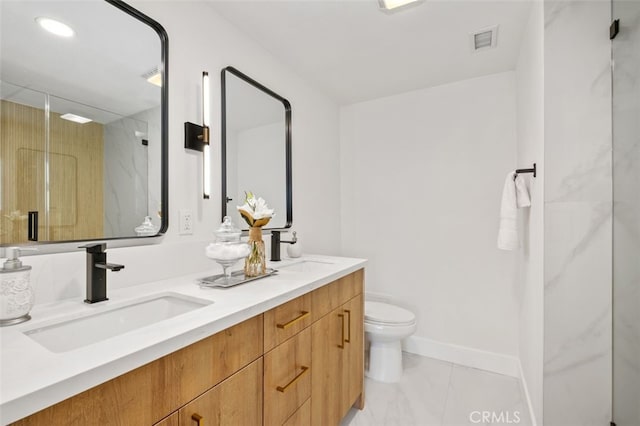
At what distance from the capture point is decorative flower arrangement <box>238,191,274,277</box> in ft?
4.37

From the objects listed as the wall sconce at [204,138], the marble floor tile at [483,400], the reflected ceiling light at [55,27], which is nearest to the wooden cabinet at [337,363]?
the marble floor tile at [483,400]

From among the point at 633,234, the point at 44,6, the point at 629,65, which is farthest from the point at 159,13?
the point at 633,234

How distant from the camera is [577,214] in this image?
1.33 m

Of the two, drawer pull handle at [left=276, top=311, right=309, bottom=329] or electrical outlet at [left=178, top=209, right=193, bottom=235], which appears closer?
drawer pull handle at [left=276, top=311, right=309, bottom=329]

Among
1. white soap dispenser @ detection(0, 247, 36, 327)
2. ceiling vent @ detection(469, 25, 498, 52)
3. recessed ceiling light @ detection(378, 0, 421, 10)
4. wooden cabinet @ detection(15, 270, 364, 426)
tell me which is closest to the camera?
wooden cabinet @ detection(15, 270, 364, 426)

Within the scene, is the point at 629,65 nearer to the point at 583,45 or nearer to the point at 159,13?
the point at 583,45

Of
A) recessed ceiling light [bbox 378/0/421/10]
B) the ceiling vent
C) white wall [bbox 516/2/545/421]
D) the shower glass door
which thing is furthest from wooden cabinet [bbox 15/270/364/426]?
the ceiling vent

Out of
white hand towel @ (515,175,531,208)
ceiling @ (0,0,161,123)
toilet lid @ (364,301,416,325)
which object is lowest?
toilet lid @ (364,301,416,325)

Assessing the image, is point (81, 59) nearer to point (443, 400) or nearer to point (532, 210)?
point (532, 210)

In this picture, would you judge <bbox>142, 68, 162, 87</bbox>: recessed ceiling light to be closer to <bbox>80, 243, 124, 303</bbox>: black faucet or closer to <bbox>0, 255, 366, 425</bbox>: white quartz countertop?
<bbox>80, 243, 124, 303</bbox>: black faucet

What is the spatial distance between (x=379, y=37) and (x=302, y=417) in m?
2.05

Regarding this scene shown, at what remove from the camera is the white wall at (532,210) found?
55.9 inches

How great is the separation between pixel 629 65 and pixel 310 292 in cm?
158

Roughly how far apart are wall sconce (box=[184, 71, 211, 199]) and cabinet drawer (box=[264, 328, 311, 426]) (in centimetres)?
84
